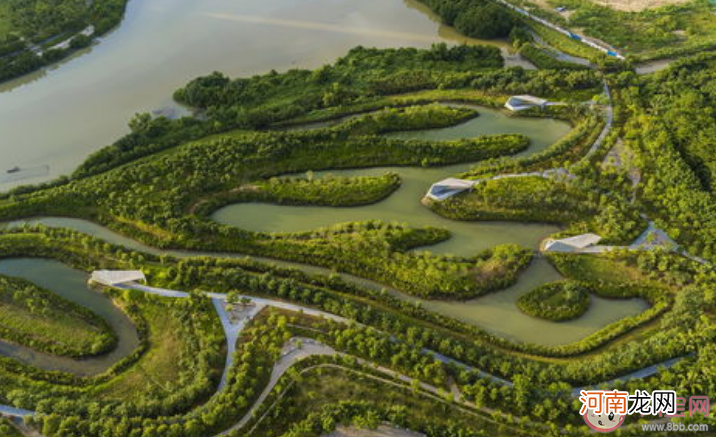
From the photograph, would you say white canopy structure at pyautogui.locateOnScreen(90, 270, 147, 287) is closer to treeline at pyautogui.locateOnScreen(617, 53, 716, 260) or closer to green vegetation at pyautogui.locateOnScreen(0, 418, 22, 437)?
green vegetation at pyautogui.locateOnScreen(0, 418, 22, 437)

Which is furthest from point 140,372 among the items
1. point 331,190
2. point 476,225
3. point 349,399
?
point 476,225

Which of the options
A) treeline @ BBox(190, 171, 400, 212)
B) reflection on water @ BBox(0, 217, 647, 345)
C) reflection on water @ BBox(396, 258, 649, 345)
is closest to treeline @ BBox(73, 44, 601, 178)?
treeline @ BBox(190, 171, 400, 212)

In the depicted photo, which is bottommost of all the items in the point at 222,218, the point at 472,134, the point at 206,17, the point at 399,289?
A: the point at 399,289

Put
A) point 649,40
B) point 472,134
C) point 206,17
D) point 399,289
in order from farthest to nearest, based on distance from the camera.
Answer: point 206,17 → point 649,40 → point 472,134 → point 399,289

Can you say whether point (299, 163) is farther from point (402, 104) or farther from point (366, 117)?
point (402, 104)

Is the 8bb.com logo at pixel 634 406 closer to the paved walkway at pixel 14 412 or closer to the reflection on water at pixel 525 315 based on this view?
the reflection on water at pixel 525 315

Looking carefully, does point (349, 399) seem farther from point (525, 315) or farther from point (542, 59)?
point (542, 59)

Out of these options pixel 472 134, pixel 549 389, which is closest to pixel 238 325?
pixel 549 389

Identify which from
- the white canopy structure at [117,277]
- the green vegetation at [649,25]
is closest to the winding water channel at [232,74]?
the white canopy structure at [117,277]
